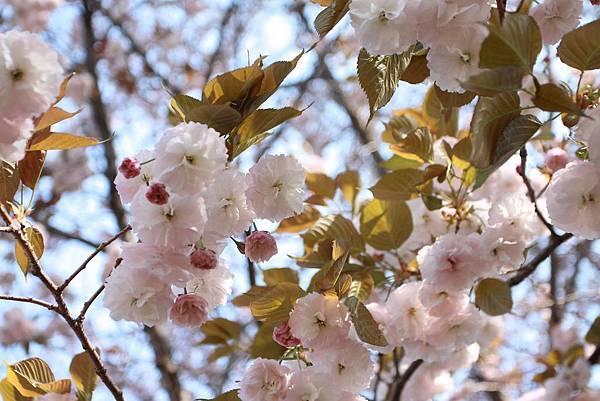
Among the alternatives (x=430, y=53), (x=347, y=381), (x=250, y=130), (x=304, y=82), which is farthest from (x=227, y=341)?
(x=304, y=82)

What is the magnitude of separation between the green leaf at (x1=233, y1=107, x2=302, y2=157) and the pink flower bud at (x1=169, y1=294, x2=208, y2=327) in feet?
0.69

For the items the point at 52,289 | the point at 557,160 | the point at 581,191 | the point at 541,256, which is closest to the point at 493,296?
the point at 541,256

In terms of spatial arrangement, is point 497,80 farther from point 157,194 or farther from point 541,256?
point 541,256

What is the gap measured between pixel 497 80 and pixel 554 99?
9 centimetres

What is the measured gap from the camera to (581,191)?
92cm

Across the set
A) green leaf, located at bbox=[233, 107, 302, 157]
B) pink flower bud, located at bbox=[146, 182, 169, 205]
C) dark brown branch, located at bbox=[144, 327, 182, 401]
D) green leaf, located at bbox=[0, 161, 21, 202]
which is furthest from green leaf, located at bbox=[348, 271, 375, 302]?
dark brown branch, located at bbox=[144, 327, 182, 401]

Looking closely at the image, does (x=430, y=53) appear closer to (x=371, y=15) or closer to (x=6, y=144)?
(x=371, y=15)

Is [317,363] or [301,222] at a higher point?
[301,222]

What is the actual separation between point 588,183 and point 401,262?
656 mm

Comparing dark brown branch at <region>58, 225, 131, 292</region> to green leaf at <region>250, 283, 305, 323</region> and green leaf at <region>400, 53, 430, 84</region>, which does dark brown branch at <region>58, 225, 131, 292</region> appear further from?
green leaf at <region>400, 53, 430, 84</region>

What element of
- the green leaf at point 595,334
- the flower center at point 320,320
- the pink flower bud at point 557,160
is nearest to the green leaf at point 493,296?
the pink flower bud at point 557,160

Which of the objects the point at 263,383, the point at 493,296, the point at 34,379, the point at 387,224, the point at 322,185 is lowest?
the point at 263,383

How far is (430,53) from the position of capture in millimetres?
974

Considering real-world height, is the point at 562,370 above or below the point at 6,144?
above
